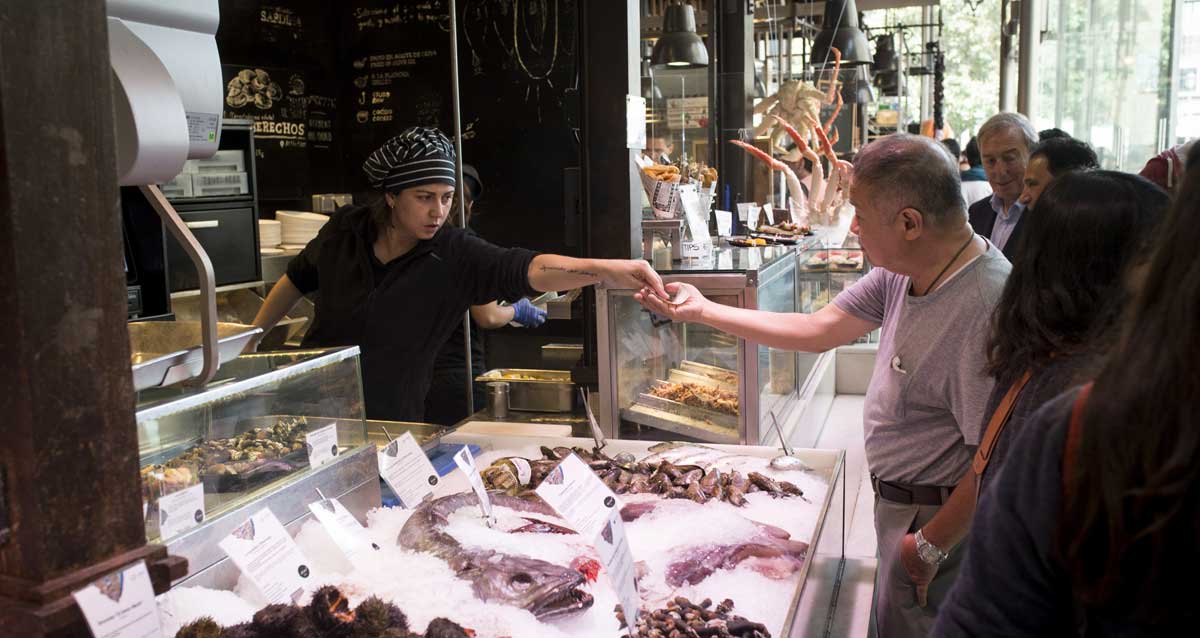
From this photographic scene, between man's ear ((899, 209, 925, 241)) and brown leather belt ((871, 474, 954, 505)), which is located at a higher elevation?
man's ear ((899, 209, 925, 241))

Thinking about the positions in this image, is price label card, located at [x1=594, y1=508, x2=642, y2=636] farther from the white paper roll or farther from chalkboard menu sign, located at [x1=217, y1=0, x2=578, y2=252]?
chalkboard menu sign, located at [x1=217, y1=0, x2=578, y2=252]

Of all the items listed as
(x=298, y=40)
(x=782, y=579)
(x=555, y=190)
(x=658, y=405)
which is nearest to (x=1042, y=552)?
(x=782, y=579)

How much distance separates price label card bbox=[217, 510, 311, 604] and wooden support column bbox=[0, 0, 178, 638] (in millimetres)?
636

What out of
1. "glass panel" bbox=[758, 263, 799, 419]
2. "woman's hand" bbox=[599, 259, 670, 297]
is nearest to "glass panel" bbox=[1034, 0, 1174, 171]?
"glass panel" bbox=[758, 263, 799, 419]

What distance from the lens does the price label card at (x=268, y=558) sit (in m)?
1.88

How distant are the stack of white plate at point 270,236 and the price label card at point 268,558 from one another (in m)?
5.44

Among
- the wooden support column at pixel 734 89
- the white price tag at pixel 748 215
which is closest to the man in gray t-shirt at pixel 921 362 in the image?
the white price tag at pixel 748 215

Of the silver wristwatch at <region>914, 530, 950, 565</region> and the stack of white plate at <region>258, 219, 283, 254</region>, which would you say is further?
the stack of white plate at <region>258, 219, 283, 254</region>

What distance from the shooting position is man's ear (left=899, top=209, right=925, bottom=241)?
2.57 m

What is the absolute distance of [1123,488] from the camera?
90cm

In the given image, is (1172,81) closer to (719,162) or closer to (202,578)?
(719,162)

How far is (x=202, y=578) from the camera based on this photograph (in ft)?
6.61

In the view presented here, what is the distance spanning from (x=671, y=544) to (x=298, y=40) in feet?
21.0

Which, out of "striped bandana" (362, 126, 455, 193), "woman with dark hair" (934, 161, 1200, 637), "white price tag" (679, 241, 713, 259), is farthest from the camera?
"white price tag" (679, 241, 713, 259)
